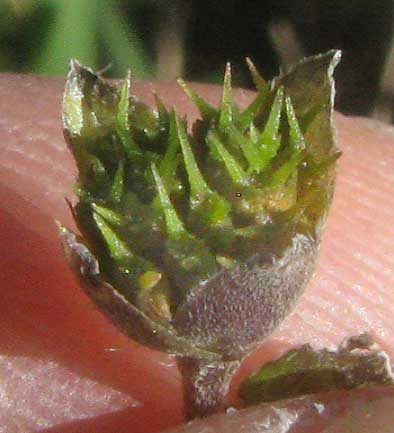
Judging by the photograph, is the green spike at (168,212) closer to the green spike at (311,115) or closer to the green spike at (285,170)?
the green spike at (285,170)

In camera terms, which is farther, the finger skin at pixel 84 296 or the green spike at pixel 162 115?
the finger skin at pixel 84 296

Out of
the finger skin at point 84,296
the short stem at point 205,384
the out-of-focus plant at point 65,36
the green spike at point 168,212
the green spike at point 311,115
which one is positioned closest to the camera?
the green spike at point 168,212

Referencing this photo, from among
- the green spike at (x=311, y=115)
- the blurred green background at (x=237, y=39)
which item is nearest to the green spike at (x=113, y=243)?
the green spike at (x=311, y=115)

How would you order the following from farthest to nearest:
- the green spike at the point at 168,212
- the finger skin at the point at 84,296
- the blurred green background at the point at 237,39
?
the blurred green background at the point at 237,39 < the finger skin at the point at 84,296 < the green spike at the point at 168,212

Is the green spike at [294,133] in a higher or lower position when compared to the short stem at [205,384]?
higher

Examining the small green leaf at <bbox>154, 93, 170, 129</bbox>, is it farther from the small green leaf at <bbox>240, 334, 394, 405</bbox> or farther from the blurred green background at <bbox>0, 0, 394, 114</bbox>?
the blurred green background at <bbox>0, 0, 394, 114</bbox>

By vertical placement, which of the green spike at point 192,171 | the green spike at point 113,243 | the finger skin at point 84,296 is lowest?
the finger skin at point 84,296

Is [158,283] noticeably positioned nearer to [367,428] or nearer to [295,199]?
[295,199]

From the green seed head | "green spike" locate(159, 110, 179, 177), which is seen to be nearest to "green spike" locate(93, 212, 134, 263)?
the green seed head
